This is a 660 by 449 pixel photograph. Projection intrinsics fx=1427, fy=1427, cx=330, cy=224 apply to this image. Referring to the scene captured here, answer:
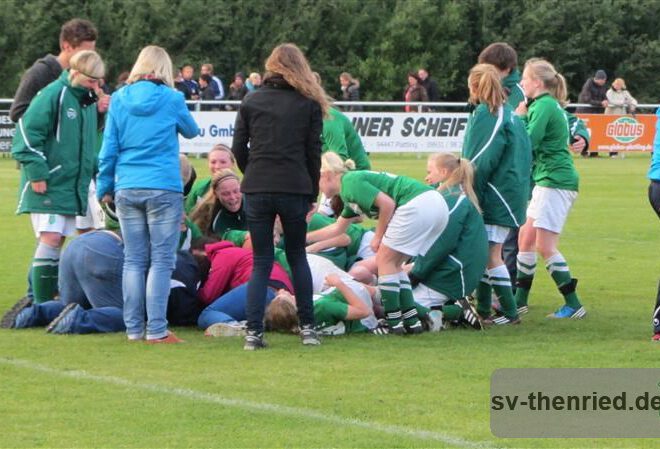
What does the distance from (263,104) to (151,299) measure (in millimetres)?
1448

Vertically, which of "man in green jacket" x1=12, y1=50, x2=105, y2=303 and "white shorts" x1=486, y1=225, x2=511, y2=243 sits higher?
"man in green jacket" x1=12, y1=50, x2=105, y2=303

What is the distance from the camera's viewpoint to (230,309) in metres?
9.70

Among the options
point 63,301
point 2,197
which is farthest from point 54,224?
point 2,197

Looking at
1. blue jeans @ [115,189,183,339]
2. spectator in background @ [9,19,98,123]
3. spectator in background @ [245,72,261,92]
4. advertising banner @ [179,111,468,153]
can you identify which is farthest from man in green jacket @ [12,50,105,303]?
spectator in background @ [245,72,261,92]

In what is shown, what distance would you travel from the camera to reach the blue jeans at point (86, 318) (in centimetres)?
948

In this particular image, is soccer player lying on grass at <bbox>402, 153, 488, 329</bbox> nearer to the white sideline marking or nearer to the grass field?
the grass field

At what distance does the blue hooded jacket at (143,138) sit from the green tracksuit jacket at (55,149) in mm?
823

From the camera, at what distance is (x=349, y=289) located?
959cm

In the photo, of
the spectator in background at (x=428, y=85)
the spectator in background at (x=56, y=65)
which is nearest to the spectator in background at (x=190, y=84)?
the spectator in background at (x=428, y=85)

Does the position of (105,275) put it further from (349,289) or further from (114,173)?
(349,289)

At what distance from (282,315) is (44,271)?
6.03ft

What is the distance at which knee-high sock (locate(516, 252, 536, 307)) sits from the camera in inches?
430

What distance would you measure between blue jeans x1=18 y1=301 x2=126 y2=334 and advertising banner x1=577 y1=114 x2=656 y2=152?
83.9 feet

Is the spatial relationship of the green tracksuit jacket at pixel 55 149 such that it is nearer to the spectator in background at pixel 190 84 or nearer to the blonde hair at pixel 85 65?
the blonde hair at pixel 85 65
